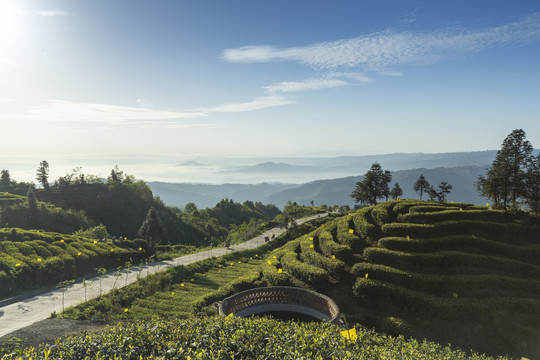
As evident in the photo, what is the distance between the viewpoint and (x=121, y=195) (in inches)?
3829

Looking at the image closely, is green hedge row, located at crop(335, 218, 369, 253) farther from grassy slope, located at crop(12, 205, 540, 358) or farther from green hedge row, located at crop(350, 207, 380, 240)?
green hedge row, located at crop(350, 207, 380, 240)

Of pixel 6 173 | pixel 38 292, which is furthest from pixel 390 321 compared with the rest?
pixel 6 173

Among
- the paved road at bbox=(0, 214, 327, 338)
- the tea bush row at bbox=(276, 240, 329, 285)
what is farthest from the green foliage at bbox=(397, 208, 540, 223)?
the paved road at bbox=(0, 214, 327, 338)

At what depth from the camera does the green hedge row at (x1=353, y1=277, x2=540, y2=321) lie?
2134 centimetres

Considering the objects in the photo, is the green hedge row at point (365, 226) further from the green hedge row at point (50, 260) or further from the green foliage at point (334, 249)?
the green hedge row at point (50, 260)

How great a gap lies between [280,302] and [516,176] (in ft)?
105

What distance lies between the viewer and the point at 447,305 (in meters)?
21.5

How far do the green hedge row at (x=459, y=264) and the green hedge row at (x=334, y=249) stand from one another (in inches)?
171

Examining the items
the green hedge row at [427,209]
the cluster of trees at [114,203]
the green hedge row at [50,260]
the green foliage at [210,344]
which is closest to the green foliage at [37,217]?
the cluster of trees at [114,203]

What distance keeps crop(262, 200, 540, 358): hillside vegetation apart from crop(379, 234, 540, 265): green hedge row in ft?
0.28

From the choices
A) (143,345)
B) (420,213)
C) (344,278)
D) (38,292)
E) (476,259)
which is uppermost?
(420,213)

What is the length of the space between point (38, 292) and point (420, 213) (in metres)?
41.3

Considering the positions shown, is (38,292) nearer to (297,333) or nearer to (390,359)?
(297,333)

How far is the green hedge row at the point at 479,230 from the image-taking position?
27.2m
